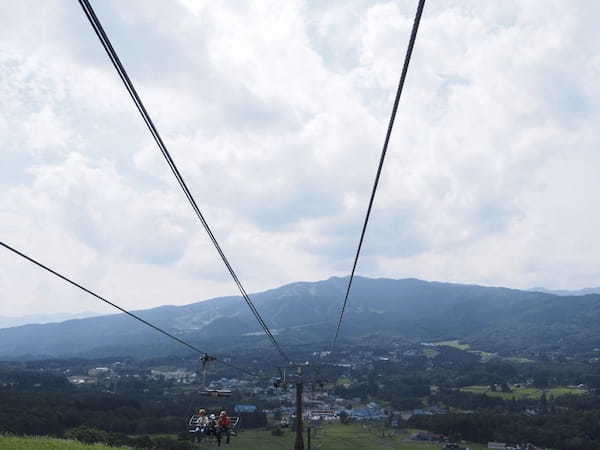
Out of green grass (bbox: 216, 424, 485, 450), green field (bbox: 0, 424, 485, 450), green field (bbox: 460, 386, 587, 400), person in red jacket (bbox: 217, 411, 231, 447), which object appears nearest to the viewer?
person in red jacket (bbox: 217, 411, 231, 447)

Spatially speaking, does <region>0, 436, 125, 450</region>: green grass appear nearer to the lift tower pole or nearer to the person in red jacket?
the lift tower pole

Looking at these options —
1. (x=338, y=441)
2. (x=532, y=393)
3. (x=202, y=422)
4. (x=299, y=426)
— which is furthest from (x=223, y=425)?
(x=532, y=393)

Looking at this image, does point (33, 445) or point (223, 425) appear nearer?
point (223, 425)

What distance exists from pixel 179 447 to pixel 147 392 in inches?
4233

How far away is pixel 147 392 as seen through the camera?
187125 millimetres

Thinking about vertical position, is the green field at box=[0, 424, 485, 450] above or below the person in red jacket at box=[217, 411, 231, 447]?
below

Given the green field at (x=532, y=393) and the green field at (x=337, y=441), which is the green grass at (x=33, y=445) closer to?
the green field at (x=337, y=441)

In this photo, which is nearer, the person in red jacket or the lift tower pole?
the person in red jacket

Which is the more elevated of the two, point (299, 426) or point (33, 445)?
point (299, 426)

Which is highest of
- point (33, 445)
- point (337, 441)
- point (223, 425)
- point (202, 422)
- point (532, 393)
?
point (202, 422)

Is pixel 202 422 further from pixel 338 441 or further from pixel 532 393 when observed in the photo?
pixel 532 393

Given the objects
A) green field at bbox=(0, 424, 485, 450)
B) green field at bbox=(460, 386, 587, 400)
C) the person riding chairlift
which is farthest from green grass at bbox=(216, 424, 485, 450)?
the person riding chairlift

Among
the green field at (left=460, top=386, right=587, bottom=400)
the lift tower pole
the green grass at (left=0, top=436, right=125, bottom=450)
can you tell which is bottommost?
the green field at (left=460, top=386, right=587, bottom=400)

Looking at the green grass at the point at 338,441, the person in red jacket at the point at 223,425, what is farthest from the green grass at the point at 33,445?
the green grass at the point at 338,441
